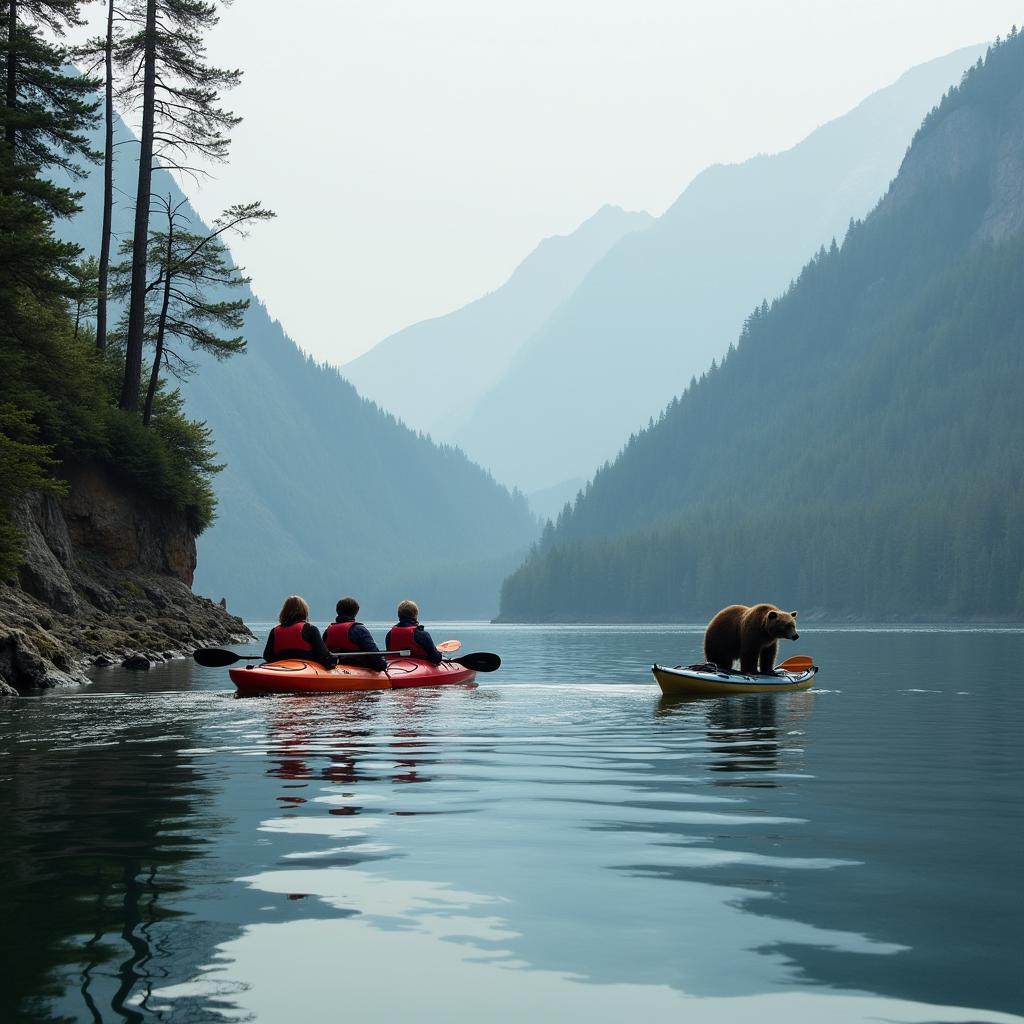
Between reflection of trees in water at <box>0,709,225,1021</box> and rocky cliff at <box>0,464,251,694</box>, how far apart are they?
42.2 feet

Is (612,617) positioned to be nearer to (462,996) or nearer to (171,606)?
(171,606)

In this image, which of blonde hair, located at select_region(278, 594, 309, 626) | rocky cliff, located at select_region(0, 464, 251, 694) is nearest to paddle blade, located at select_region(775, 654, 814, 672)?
blonde hair, located at select_region(278, 594, 309, 626)

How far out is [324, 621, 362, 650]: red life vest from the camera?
90.1 feet

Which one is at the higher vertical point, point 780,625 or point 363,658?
point 780,625

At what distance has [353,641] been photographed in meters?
27.3

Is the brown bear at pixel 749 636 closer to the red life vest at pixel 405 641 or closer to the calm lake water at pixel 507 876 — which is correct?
the red life vest at pixel 405 641

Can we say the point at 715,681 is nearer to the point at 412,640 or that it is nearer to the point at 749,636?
the point at 749,636

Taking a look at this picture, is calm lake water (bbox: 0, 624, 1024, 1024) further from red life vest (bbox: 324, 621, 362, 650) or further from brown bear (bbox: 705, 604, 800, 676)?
red life vest (bbox: 324, 621, 362, 650)

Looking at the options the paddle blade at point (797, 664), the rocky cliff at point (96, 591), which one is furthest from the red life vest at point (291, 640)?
the paddle blade at point (797, 664)

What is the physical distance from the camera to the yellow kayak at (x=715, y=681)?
25812 mm

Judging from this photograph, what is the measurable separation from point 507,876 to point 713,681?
17.7m

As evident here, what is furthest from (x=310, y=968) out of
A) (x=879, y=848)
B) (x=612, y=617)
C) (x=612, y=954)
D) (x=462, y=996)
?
(x=612, y=617)

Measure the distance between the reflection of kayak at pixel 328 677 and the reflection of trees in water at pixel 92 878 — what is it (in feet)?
30.5

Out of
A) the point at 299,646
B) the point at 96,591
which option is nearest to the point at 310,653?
the point at 299,646
